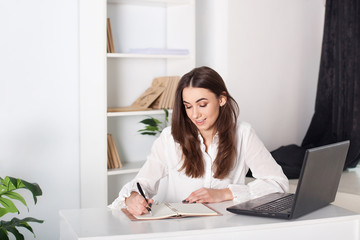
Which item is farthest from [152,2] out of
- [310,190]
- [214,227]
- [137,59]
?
[214,227]

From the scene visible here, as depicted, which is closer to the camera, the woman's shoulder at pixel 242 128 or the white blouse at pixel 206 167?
the white blouse at pixel 206 167

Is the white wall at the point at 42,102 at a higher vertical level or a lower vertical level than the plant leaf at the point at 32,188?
higher

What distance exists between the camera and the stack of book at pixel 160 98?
11.9ft

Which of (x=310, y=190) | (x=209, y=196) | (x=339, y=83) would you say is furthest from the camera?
(x=339, y=83)

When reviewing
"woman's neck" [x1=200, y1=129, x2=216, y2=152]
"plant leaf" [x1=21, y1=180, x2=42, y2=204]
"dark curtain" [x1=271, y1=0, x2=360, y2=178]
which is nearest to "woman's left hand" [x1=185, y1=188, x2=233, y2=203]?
"woman's neck" [x1=200, y1=129, x2=216, y2=152]

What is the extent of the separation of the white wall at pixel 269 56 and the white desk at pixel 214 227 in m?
1.91

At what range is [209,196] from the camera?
231cm

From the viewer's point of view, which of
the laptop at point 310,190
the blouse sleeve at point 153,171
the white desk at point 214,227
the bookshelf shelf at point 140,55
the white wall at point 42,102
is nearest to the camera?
the white desk at point 214,227

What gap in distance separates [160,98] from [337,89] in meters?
1.36

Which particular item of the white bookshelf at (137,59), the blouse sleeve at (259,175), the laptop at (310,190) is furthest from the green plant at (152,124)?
the laptop at (310,190)

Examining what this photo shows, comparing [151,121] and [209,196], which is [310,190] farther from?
[151,121]

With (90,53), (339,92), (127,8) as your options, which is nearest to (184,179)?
(90,53)

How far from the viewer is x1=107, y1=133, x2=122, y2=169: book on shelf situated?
3.53 m

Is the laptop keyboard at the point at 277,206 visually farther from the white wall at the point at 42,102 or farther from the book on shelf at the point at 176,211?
the white wall at the point at 42,102
